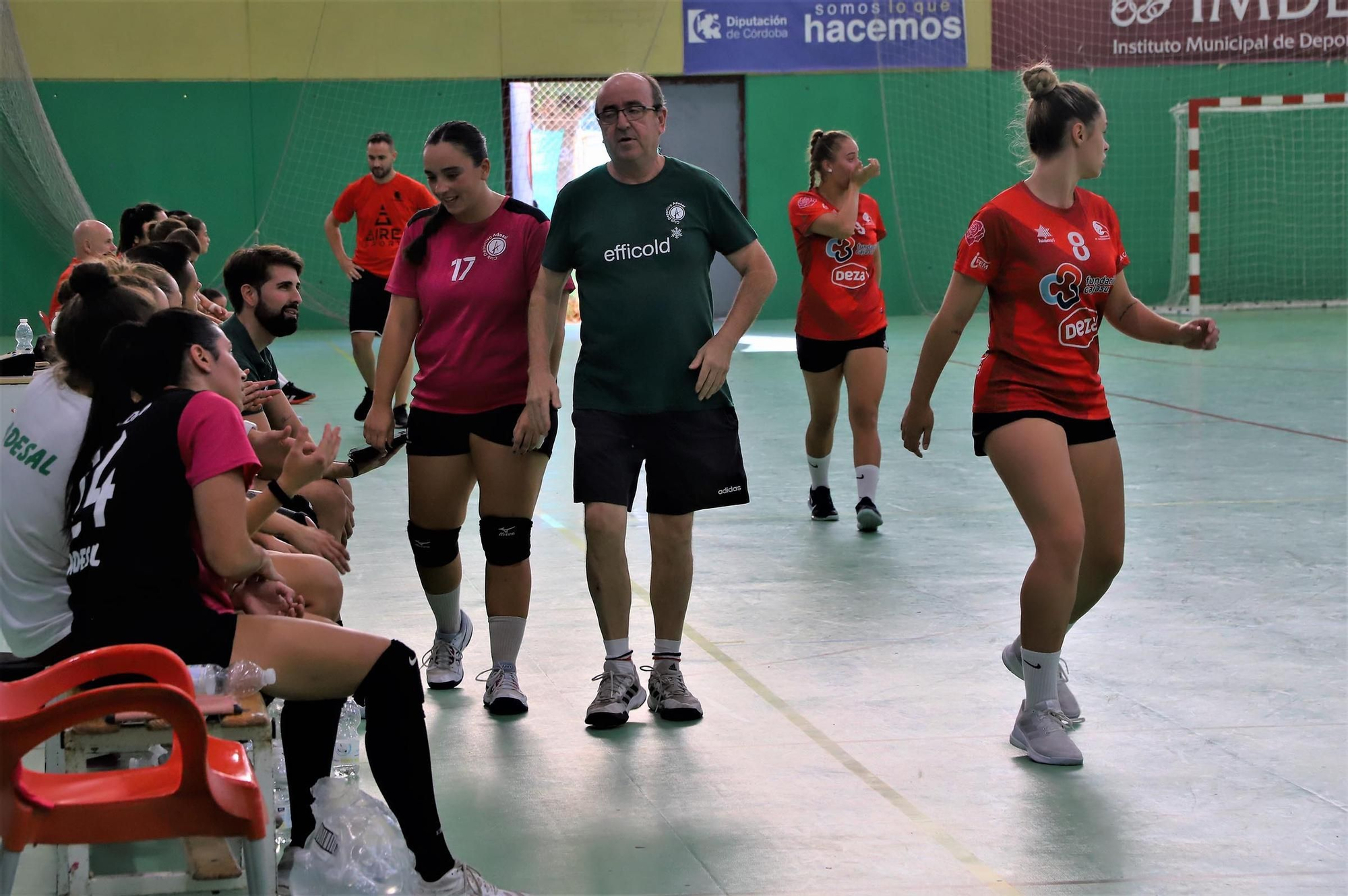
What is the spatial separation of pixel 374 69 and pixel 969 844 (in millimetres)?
17105

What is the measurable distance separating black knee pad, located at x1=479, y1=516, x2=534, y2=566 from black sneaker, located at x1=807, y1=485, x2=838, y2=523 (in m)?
2.87

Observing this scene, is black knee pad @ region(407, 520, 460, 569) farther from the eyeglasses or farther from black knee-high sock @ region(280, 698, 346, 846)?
black knee-high sock @ region(280, 698, 346, 846)

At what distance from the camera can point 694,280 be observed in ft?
14.0

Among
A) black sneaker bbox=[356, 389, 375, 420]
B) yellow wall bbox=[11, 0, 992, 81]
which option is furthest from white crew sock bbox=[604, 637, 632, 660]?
yellow wall bbox=[11, 0, 992, 81]

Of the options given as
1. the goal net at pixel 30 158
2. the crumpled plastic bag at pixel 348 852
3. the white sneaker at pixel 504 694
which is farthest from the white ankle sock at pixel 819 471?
the goal net at pixel 30 158

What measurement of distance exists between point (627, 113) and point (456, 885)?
217 centimetres

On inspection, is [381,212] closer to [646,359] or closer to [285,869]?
[646,359]

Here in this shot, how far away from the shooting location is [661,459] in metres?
4.25

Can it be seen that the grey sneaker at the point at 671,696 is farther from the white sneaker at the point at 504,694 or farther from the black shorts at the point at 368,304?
the black shorts at the point at 368,304

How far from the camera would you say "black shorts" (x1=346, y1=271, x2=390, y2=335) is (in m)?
11.0

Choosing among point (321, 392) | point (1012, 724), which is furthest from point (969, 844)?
point (321, 392)

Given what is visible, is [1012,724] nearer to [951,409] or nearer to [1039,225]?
[1039,225]

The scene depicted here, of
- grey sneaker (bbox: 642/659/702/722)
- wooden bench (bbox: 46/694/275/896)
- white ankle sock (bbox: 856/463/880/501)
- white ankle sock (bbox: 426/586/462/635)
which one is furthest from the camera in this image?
white ankle sock (bbox: 856/463/880/501)

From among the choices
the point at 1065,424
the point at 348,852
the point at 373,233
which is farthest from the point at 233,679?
the point at 373,233
